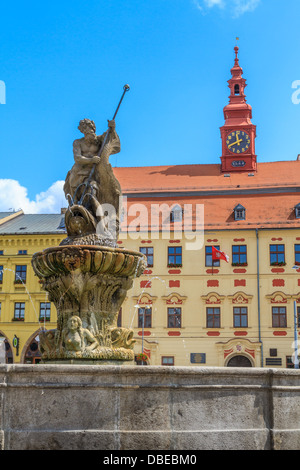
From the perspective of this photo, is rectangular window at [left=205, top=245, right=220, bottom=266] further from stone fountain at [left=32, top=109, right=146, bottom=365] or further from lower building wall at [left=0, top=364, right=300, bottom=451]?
lower building wall at [left=0, top=364, right=300, bottom=451]

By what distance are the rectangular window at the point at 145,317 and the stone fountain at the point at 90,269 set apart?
1092 inches

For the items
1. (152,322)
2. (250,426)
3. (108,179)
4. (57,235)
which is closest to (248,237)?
(152,322)

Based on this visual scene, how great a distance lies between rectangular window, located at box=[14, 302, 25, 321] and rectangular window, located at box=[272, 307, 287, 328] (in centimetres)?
1694

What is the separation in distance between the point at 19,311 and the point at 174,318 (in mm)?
11025

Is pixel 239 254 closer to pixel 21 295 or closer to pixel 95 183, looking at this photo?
pixel 21 295

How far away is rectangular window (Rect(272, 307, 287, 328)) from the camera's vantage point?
120 ft

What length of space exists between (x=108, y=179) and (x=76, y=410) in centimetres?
522

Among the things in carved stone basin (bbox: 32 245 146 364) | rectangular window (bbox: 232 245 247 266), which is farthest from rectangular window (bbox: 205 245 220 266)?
carved stone basin (bbox: 32 245 146 364)

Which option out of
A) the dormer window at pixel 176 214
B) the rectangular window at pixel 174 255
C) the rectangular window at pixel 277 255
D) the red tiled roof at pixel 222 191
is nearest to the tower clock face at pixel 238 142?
the red tiled roof at pixel 222 191

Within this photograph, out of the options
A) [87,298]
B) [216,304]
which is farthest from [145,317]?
[87,298]

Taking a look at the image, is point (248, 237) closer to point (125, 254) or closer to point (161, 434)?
point (125, 254)

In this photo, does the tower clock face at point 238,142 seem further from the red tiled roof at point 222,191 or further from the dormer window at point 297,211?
the dormer window at point 297,211

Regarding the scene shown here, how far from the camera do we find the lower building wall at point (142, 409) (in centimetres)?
577

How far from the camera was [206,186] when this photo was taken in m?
42.8
